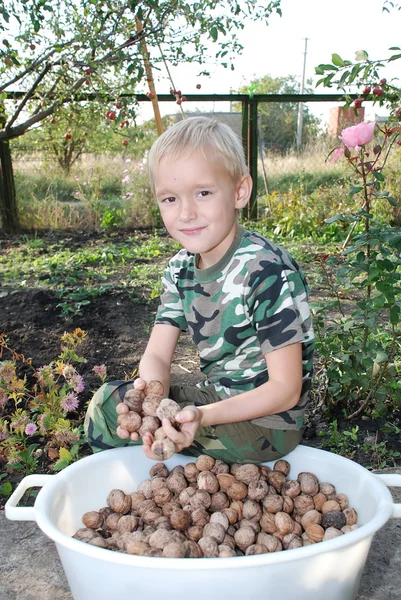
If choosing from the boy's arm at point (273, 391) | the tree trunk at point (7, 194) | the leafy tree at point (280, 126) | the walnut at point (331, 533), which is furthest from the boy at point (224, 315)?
the leafy tree at point (280, 126)

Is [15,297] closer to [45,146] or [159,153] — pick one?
[159,153]

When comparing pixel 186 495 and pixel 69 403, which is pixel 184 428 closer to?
pixel 186 495

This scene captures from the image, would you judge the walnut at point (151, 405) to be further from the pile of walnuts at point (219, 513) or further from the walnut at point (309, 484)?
the walnut at point (309, 484)

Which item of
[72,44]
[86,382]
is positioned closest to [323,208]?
[72,44]

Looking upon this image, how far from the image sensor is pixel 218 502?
5.00 ft

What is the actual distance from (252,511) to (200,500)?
14 cm

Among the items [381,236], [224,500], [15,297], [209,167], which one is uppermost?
[209,167]

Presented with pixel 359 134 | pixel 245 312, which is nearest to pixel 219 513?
pixel 245 312

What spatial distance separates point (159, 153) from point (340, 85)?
38.3 inches

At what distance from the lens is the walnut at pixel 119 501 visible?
1.53 meters

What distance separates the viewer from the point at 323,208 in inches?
256

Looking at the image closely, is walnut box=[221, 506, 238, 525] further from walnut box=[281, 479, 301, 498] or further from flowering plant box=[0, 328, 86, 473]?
flowering plant box=[0, 328, 86, 473]

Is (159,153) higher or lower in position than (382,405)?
higher

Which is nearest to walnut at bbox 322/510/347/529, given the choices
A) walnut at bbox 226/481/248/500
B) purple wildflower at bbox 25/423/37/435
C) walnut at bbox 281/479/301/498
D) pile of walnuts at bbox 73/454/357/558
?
pile of walnuts at bbox 73/454/357/558
